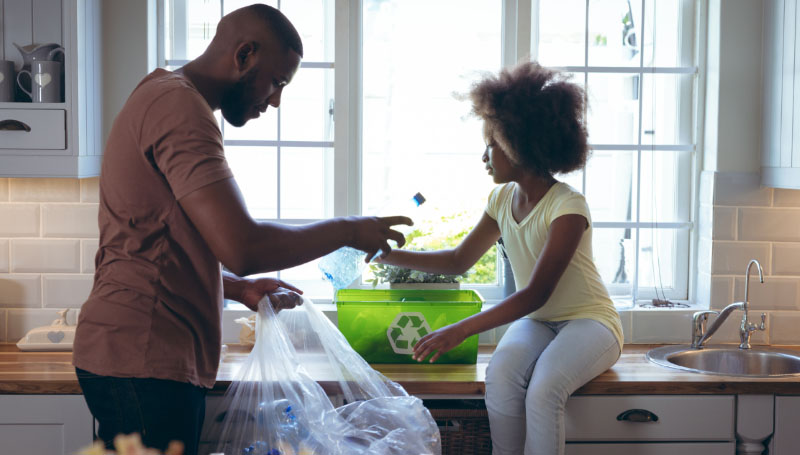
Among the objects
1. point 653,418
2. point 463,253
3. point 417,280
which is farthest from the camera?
point 417,280

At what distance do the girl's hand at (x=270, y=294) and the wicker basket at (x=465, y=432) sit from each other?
23.7 inches

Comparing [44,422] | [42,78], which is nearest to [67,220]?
[42,78]

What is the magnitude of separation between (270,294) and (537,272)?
2.53 ft

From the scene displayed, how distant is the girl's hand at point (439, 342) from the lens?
223cm

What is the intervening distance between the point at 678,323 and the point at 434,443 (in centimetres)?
142

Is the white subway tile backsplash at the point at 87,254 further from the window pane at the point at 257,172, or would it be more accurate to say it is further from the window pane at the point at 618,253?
the window pane at the point at 618,253

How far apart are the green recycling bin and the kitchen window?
49 centimetres

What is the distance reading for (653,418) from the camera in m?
2.32

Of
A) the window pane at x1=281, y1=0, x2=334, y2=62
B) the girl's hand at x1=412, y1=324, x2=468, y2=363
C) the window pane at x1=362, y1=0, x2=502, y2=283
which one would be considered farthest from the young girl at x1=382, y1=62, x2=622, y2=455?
the window pane at x1=281, y1=0, x2=334, y2=62

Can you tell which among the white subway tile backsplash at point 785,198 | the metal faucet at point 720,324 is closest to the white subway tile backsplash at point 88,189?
the metal faucet at point 720,324

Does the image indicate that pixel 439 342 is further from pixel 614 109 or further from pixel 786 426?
pixel 614 109

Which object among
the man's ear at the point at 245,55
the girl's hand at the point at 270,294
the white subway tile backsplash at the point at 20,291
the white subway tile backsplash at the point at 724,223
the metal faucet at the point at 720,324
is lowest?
the metal faucet at the point at 720,324

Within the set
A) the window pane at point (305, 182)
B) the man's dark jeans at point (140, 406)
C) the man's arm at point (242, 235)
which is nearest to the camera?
the man's arm at point (242, 235)

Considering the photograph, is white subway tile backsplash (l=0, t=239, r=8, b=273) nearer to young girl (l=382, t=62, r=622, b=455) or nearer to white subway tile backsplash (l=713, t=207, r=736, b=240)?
young girl (l=382, t=62, r=622, b=455)
